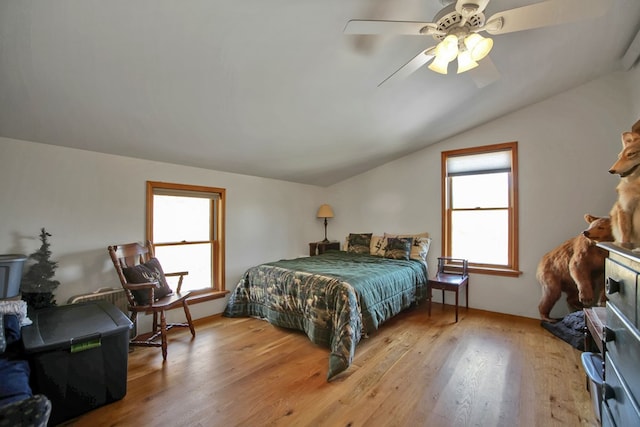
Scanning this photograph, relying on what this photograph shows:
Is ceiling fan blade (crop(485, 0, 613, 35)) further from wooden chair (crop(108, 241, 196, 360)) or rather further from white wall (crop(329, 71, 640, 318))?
wooden chair (crop(108, 241, 196, 360))

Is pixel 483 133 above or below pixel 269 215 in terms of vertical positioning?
above

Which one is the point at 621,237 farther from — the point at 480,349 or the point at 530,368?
the point at 480,349

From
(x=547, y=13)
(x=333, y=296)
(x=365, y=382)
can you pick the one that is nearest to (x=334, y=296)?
(x=333, y=296)

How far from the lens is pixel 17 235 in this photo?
2.24 m

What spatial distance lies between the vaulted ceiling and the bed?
4.91 feet

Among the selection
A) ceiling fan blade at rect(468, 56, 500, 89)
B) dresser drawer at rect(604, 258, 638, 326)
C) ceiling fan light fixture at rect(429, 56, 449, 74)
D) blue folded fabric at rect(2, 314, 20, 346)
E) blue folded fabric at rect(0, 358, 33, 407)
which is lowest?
blue folded fabric at rect(0, 358, 33, 407)

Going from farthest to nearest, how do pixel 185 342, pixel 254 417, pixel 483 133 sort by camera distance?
1. pixel 483 133
2. pixel 185 342
3. pixel 254 417

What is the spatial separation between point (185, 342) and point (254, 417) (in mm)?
1406

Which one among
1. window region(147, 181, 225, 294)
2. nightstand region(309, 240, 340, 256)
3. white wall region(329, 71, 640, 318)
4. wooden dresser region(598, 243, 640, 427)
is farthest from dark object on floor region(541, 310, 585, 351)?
window region(147, 181, 225, 294)

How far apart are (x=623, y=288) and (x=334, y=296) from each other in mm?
1941

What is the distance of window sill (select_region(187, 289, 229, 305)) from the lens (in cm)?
331

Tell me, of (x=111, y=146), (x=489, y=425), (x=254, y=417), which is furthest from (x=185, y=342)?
(x=489, y=425)

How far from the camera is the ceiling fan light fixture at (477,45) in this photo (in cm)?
153

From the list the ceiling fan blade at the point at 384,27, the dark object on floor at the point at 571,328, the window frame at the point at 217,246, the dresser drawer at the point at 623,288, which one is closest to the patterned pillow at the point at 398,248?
the dark object on floor at the point at 571,328
